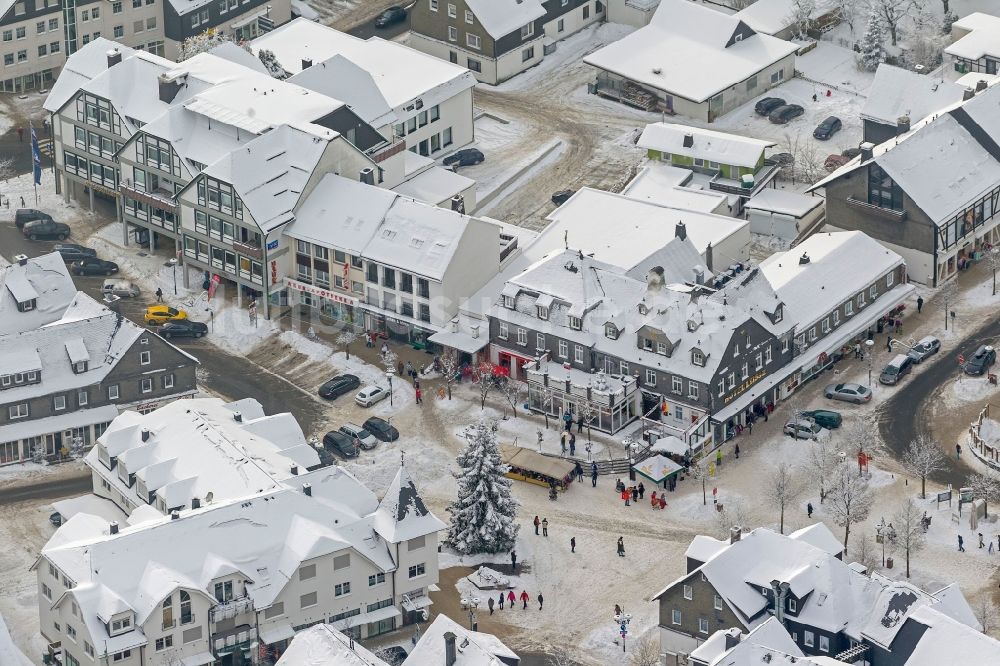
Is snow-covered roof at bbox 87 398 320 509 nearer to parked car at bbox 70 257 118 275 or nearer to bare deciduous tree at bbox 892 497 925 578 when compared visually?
parked car at bbox 70 257 118 275

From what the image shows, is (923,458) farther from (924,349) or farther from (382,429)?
(382,429)

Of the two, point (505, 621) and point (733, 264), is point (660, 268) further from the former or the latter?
point (505, 621)

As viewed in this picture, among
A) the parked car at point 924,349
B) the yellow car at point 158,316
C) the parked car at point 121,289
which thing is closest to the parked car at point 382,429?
the yellow car at point 158,316

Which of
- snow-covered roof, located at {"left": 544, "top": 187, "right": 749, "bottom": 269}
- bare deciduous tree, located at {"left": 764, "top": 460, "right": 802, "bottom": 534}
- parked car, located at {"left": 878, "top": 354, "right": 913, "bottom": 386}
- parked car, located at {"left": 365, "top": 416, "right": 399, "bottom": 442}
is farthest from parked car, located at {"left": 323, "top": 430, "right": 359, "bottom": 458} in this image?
parked car, located at {"left": 878, "top": 354, "right": 913, "bottom": 386}

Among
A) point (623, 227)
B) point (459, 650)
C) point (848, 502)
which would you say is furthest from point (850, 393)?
point (459, 650)

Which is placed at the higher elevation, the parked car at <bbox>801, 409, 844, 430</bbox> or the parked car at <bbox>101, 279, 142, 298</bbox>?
the parked car at <bbox>801, 409, 844, 430</bbox>
